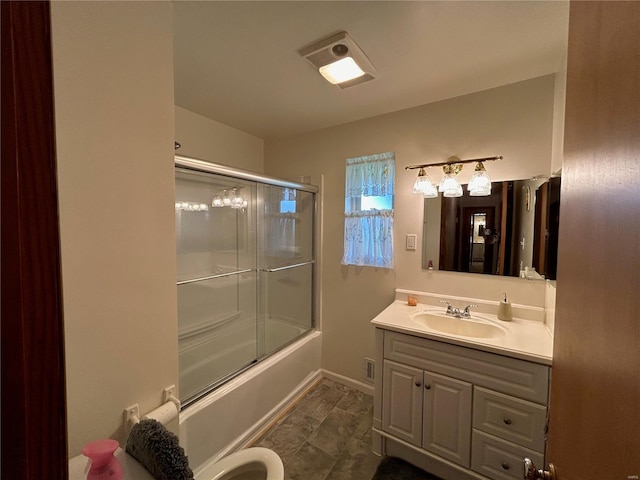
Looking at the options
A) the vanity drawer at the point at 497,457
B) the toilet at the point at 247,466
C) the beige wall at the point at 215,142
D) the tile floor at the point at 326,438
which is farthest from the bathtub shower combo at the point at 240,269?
the vanity drawer at the point at 497,457

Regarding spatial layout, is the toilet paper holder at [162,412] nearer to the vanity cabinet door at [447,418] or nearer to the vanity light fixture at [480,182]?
the vanity cabinet door at [447,418]

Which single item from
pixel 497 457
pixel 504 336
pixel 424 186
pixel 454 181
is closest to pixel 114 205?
pixel 424 186

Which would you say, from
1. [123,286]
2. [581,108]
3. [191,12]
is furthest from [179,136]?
[581,108]

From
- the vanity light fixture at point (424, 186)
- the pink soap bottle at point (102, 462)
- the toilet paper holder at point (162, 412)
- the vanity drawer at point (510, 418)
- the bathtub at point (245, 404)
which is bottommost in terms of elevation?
the bathtub at point (245, 404)

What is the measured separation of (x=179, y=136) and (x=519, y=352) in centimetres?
264

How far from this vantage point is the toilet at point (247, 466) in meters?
1.11

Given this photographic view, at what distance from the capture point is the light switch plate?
2.04 metres

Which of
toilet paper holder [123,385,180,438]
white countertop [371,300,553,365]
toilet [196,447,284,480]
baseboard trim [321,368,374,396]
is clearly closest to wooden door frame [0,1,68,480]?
toilet paper holder [123,385,180,438]

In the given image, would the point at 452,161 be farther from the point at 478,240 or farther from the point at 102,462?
the point at 102,462

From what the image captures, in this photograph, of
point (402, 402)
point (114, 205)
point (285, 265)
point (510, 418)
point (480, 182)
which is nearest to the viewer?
point (114, 205)

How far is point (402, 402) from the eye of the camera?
5.18 feet

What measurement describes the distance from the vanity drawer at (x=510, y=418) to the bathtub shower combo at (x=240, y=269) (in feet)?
4.95

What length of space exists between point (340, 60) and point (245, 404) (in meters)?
2.25

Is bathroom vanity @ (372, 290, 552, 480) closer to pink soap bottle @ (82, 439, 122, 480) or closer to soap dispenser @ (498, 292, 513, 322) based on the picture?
soap dispenser @ (498, 292, 513, 322)
